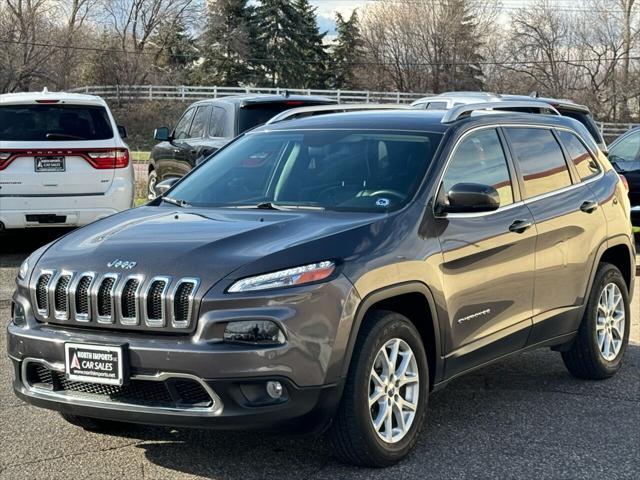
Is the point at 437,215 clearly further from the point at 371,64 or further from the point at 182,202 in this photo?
the point at 371,64

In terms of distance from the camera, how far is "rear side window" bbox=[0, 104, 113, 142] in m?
10.6

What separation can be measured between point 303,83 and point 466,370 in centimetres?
6437

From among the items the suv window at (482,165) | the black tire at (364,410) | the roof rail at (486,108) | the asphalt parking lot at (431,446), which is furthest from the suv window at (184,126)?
the black tire at (364,410)

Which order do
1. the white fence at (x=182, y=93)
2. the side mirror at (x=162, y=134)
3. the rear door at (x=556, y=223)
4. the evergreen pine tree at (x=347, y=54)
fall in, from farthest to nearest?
the evergreen pine tree at (x=347, y=54)
the white fence at (x=182, y=93)
the side mirror at (x=162, y=134)
the rear door at (x=556, y=223)

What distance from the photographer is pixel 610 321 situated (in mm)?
6551

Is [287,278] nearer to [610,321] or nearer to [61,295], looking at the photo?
[61,295]

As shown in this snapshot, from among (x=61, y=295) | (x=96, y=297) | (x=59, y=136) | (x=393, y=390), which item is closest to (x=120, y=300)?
(x=96, y=297)

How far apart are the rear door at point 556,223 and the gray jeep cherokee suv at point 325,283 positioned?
0.02m

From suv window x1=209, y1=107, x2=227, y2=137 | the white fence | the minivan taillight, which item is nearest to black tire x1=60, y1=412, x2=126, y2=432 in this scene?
the minivan taillight

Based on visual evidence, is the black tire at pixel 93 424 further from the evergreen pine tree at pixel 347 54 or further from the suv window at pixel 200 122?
the evergreen pine tree at pixel 347 54

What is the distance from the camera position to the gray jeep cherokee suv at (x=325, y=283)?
408 centimetres

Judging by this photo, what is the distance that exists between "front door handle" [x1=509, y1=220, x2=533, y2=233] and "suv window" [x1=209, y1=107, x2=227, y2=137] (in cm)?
714

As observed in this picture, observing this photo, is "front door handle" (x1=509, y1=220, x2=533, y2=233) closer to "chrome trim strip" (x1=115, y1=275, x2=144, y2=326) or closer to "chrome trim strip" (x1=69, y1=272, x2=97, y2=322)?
"chrome trim strip" (x1=115, y1=275, x2=144, y2=326)

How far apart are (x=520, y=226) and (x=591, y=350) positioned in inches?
49.5
